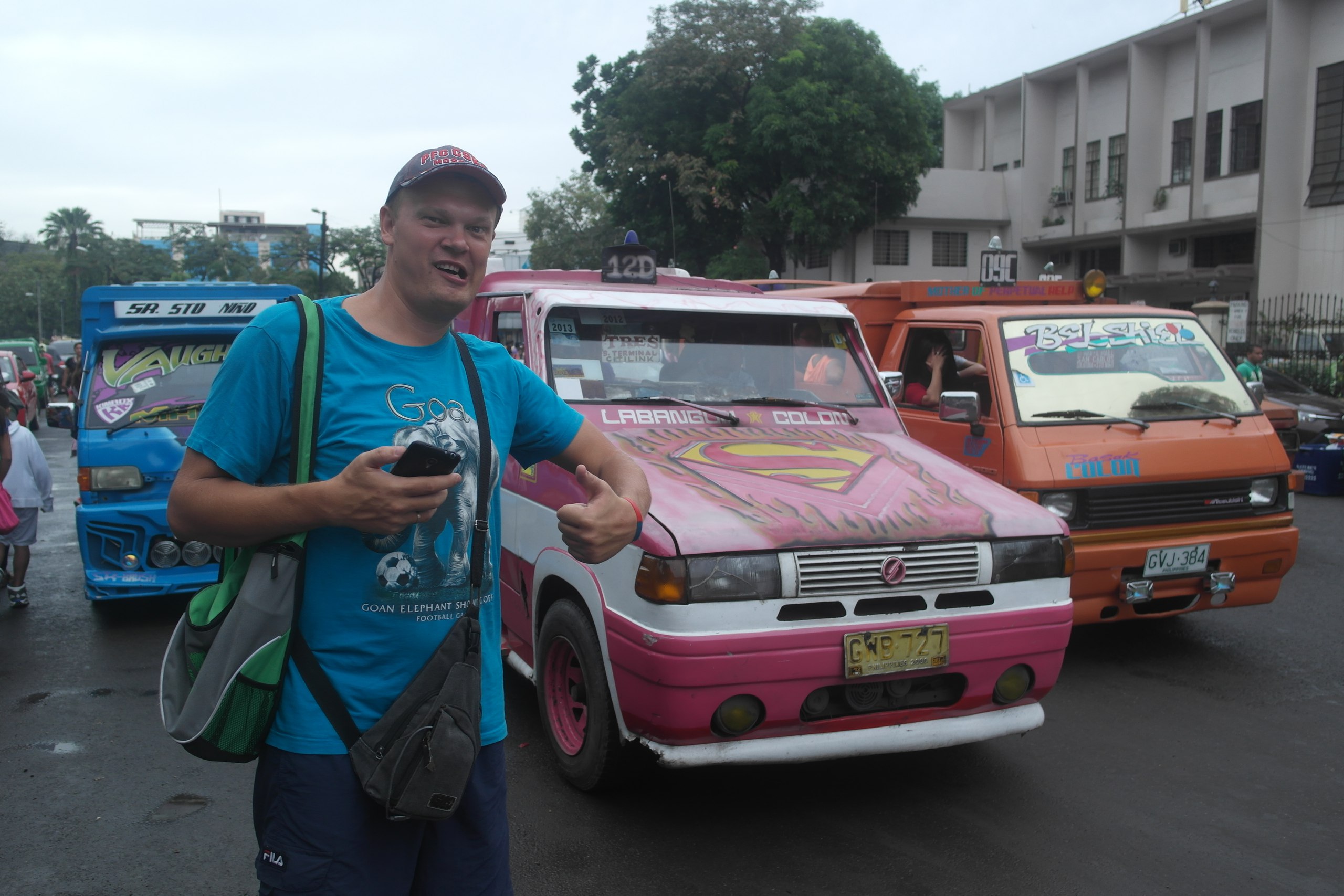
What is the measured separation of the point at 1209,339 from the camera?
6617 millimetres

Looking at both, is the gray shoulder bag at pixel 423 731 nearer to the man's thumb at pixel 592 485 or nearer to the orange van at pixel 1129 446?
the man's thumb at pixel 592 485

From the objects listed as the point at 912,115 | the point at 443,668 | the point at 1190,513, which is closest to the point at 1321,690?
the point at 1190,513

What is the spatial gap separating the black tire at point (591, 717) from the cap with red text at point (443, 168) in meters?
2.16

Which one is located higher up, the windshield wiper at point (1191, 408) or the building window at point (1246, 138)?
the building window at point (1246, 138)

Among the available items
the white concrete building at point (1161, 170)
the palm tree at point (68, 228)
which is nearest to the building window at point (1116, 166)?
the white concrete building at point (1161, 170)

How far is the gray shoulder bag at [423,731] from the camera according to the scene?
1936mm

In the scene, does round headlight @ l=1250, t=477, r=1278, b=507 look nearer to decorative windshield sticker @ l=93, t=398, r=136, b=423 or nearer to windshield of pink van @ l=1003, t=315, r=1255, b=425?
windshield of pink van @ l=1003, t=315, r=1255, b=425

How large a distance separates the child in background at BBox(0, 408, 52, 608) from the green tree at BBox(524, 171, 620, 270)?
39.2m

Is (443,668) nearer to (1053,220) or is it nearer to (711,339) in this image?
(711,339)

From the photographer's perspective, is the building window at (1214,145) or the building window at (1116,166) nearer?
the building window at (1214,145)

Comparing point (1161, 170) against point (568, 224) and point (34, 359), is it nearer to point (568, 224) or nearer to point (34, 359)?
point (568, 224)

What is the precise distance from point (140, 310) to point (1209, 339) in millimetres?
7261

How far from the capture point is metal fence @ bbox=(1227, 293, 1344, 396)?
17172 mm

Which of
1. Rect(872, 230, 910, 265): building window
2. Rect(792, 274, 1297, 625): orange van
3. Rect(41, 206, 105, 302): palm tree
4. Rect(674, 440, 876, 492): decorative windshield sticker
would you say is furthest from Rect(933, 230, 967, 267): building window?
Rect(41, 206, 105, 302): palm tree
